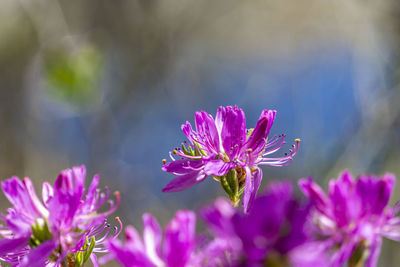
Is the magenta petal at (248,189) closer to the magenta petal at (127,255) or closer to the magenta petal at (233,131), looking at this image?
the magenta petal at (233,131)

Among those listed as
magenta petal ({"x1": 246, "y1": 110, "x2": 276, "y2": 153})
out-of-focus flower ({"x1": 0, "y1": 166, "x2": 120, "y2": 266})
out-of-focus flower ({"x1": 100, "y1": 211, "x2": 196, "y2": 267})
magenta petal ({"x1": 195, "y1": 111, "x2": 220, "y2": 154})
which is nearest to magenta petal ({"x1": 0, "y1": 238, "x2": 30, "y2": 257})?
out-of-focus flower ({"x1": 0, "y1": 166, "x2": 120, "y2": 266})

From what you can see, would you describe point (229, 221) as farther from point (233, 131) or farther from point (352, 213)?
point (233, 131)

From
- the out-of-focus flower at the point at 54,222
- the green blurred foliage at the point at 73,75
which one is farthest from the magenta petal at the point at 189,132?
the green blurred foliage at the point at 73,75

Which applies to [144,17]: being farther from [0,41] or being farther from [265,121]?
→ [265,121]

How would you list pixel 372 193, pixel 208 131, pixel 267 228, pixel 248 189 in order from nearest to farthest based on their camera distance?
pixel 267 228 < pixel 372 193 < pixel 248 189 < pixel 208 131

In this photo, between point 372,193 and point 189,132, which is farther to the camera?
point 189,132

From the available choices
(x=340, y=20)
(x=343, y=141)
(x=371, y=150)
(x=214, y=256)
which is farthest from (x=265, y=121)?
(x=340, y=20)

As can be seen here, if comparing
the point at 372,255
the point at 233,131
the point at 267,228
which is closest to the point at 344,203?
the point at 372,255

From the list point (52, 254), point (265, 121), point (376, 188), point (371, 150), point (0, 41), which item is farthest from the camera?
point (0, 41)
